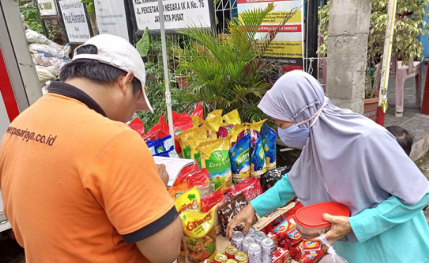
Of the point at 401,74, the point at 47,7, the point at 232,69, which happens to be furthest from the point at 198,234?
the point at 47,7

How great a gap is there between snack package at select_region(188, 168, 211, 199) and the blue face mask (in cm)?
89

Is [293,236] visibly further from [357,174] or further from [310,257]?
[357,174]

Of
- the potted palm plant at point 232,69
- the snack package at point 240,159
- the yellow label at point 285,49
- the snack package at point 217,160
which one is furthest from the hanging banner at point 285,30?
the snack package at point 217,160

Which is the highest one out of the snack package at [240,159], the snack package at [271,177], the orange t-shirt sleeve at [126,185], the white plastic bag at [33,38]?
the white plastic bag at [33,38]

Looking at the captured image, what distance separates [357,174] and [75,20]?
24.6 feet

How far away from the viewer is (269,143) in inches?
108

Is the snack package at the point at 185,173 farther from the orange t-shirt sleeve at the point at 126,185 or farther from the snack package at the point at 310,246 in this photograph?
the orange t-shirt sleeve at the point at 126,185

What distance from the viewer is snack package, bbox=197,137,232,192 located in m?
2.41

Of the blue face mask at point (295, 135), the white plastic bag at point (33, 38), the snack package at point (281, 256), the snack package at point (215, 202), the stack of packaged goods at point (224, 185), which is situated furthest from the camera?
the white plastic bag at point (33, 38)

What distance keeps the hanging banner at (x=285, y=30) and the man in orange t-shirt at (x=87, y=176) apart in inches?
111

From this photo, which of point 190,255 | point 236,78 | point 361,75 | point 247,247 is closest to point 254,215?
point 247,247

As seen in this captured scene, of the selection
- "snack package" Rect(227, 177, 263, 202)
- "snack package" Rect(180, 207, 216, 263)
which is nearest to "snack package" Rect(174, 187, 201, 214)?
"snack package" Rect(180, 207, 216, 263)

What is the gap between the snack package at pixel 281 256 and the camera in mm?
1928

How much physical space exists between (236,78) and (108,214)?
8.66 feet
